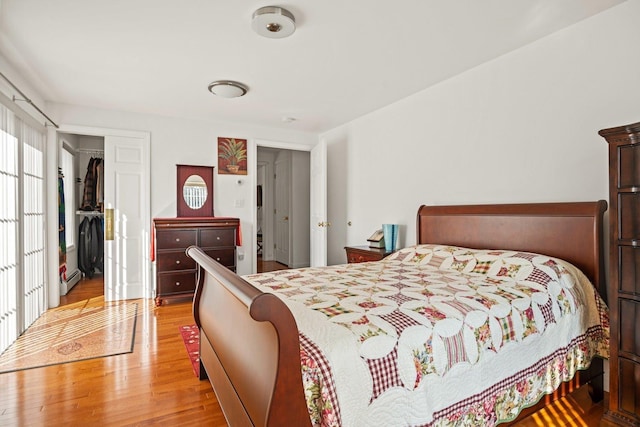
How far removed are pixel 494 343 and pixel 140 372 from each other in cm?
222

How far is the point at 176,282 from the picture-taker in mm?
4027

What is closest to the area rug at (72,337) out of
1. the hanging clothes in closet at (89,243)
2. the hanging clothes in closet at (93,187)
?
the hanging clothes in closet at (89,243)

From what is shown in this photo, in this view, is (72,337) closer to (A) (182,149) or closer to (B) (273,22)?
(A) (182,149)

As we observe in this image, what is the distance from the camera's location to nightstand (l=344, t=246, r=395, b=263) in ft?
11.3

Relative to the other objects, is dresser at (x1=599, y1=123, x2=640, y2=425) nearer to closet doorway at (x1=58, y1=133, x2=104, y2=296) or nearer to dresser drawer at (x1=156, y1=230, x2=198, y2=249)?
dresser drawer at (x1=156, y1=230, x2=198, y2=249)

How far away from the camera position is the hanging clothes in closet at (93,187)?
5242 millimetres

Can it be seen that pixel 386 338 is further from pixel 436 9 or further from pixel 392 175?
pixel 392 175

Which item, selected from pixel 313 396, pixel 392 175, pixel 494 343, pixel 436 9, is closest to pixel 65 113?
pixel 392 175

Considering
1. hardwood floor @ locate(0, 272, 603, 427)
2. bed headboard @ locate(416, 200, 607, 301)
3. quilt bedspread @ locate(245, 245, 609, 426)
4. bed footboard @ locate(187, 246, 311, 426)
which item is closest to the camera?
bed footboard @ locate(187, 246, 311, 426)

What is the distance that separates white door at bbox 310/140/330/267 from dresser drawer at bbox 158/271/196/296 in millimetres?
1661

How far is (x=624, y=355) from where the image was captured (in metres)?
1.72

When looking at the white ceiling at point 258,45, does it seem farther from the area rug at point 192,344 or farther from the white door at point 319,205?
the area rug at point 192,344

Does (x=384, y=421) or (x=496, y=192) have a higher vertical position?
(x=496, y=192)

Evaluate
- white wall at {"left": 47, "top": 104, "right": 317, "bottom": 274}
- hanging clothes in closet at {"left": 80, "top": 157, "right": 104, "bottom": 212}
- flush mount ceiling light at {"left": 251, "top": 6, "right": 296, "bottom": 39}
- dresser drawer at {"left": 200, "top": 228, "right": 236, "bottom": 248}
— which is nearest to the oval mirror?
white wall at {"left": 47, "top": 104, "right": 317, "bottom": 274}
